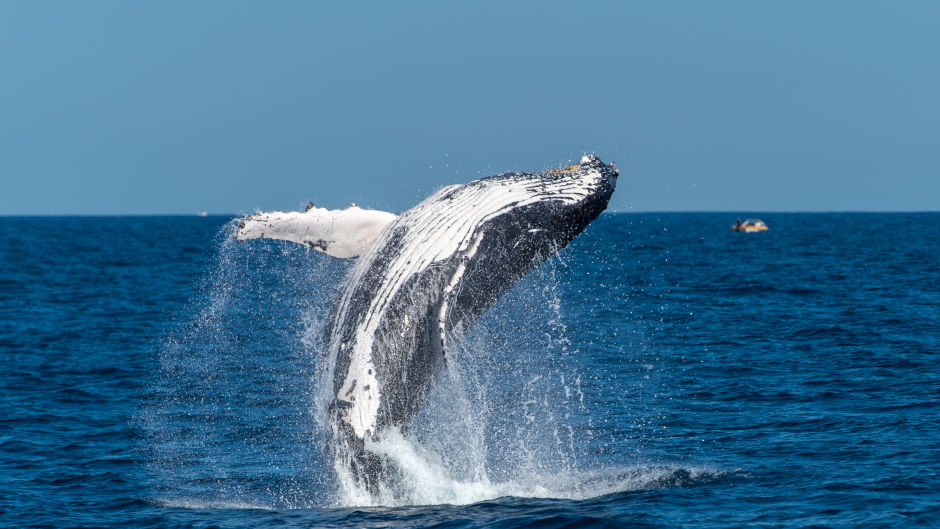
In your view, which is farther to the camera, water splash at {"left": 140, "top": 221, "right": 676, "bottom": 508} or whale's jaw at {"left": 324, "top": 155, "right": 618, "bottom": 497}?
water splash at {"left": 140, "top": 221, "right": 676, "bottom": 508}

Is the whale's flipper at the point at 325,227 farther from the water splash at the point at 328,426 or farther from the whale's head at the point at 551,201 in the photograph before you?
the whale's head at the point at 551,201

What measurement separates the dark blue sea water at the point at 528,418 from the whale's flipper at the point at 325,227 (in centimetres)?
59

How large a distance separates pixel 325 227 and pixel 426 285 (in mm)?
1591

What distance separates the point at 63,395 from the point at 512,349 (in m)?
8.24

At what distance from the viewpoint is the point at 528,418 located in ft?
46.8

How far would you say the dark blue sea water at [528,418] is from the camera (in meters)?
10.4

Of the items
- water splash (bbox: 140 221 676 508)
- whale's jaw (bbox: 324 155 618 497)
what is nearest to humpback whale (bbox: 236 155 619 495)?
whale's jaw (bbox: 324 155 618 497)

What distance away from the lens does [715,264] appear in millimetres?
44562

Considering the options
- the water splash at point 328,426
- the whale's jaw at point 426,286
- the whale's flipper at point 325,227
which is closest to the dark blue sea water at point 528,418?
the water splash at point 328,426

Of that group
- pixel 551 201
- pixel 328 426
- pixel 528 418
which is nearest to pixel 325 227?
pixel 328 426

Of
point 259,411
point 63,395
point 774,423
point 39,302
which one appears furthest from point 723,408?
point 39,302

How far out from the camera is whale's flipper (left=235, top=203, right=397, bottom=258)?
10750mm

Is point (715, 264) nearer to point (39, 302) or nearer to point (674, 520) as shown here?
point (39, 302)

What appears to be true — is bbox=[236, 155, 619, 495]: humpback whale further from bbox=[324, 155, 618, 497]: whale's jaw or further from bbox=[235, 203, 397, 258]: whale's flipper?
bbox=[235, 203, 397, 258]: whale's flipper
